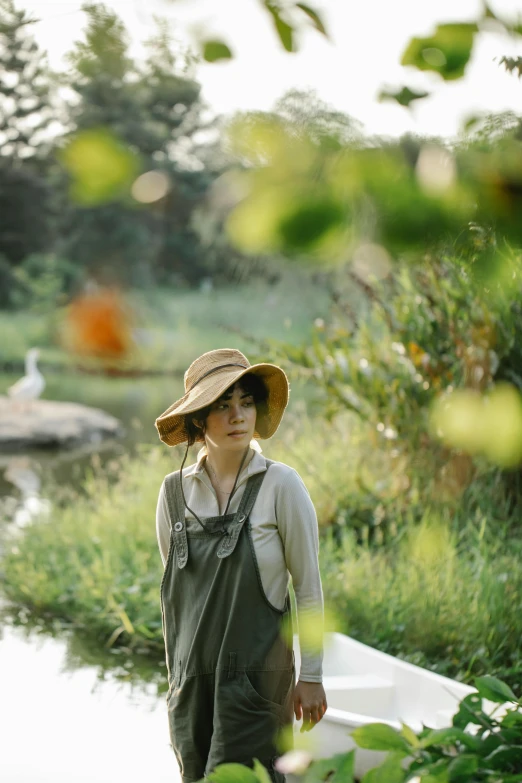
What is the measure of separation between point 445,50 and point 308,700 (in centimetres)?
157

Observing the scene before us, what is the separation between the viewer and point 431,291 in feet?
17.4

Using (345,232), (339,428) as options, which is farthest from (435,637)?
(345,232)

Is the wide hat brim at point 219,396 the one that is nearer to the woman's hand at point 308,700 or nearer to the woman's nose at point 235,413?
the woman's nose at point 235,413

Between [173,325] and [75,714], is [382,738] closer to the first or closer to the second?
[75,714]

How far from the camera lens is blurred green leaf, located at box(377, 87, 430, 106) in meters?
0.71

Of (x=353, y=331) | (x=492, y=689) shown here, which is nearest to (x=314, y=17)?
(x=492, y=689)

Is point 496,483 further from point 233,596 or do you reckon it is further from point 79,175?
point 79,175

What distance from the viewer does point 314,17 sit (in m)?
0.66

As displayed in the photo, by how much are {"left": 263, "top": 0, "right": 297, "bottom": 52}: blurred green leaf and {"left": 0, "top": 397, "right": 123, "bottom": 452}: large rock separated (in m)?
11.0

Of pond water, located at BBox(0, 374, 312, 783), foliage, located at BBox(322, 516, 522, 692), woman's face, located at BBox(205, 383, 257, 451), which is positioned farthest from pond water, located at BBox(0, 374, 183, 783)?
woman's face, located at BBox(205, 383, 257, 451)

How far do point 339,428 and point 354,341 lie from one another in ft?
2.36

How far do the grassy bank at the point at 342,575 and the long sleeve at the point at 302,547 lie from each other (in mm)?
1739

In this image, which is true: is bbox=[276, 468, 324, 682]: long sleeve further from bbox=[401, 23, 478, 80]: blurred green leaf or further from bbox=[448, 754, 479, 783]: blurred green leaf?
bbox=[401, 23, 478, 80]: blurred green leaf

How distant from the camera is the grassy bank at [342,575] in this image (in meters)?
3.85
